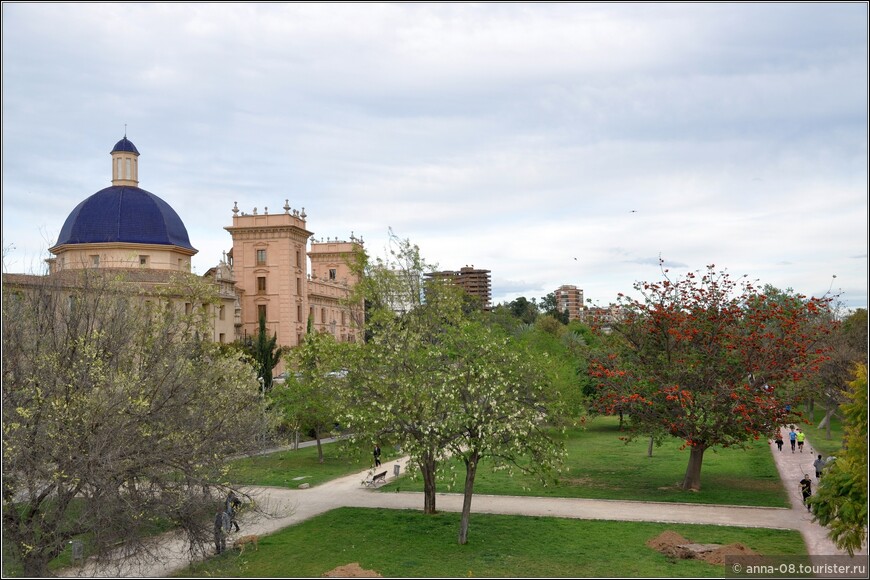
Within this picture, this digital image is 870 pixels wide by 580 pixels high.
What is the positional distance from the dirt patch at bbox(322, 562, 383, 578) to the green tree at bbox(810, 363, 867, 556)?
29.5 feet

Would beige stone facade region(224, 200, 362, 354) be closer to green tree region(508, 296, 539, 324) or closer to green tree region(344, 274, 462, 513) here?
green tree region(344, 274, 462, 513)

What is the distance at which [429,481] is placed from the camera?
71.9 ft

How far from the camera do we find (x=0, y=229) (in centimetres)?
1312

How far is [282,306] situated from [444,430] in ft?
136

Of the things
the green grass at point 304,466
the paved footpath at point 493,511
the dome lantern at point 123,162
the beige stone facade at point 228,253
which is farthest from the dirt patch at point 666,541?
the dome lantern at point 123,162

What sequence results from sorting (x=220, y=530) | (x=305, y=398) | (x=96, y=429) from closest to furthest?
(x=96, y=429)
(x=220, y=530)
(x=305, y=398)

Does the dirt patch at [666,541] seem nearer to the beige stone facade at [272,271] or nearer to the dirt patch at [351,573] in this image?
the dirt patch at [351,573]

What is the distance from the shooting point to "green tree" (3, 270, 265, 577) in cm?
1403

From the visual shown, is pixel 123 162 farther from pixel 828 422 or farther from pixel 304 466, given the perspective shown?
pixel 828 422

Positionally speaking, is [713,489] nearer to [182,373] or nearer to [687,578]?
[687,578]

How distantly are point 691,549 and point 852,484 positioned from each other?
4.63 meters

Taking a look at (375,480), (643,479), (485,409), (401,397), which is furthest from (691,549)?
(375,480)

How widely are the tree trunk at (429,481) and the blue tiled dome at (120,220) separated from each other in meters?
35.9

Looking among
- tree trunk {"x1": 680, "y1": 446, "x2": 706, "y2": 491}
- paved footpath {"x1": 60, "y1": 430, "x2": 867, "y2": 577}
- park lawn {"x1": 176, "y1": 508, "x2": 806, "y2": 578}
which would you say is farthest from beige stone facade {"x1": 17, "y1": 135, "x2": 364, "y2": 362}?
park lawn {"x1": 176, "y1": 508, "x2": 806, "y2": 578}
